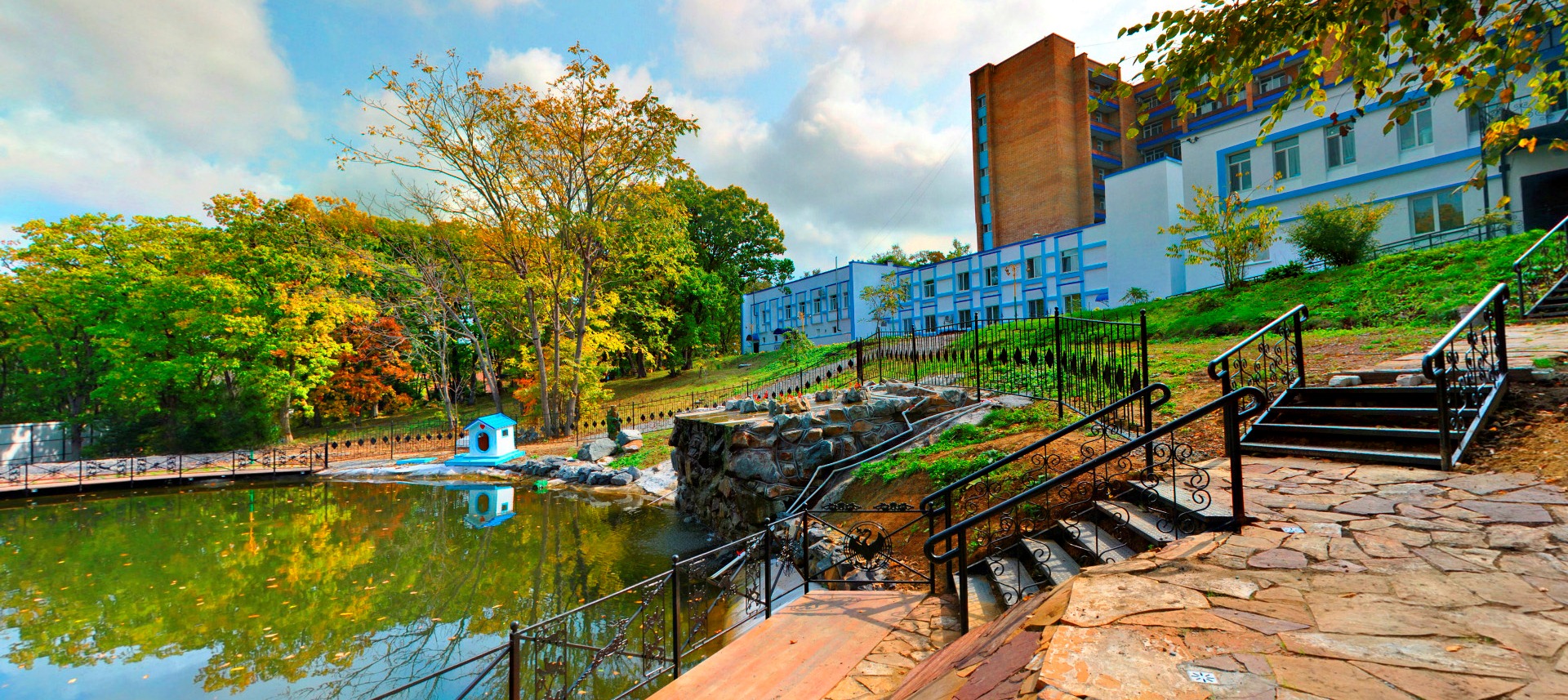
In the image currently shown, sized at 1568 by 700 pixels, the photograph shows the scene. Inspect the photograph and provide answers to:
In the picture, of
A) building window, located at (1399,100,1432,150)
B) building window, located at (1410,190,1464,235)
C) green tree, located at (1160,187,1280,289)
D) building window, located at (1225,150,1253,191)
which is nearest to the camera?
green tree, located at (1160,187,1280,289)

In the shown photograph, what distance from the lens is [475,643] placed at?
772 centimetres

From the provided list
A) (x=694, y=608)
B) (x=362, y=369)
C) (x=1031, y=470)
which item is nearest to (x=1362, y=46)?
(x=1031, y=470)

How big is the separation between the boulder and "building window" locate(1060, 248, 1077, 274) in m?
26.2

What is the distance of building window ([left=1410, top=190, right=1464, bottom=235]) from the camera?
68.9ft

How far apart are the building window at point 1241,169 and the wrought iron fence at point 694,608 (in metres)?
27.0

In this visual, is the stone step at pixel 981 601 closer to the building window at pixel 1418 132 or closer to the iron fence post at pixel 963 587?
the iron fence post at pixel 963 587

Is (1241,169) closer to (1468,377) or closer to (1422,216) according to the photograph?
(1422,216)

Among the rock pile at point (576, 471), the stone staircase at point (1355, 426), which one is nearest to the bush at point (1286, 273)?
the stone staircase at point (1355, 426)

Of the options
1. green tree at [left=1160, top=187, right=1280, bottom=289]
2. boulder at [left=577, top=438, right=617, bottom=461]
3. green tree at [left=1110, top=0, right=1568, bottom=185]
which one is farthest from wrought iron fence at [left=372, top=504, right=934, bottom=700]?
green tree at [left=1160, top=187, right=1280, bottom=289]

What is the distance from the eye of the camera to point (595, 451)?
19.9m

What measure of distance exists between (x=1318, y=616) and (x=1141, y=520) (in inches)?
84.6

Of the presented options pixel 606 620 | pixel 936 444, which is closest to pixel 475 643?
pixel 606 620

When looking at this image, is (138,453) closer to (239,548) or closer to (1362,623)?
(239,548)

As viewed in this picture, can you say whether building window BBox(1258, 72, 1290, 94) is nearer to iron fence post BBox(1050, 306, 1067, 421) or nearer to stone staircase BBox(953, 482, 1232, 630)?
iron fence post BBox(1050, 306, 1067, 421)
